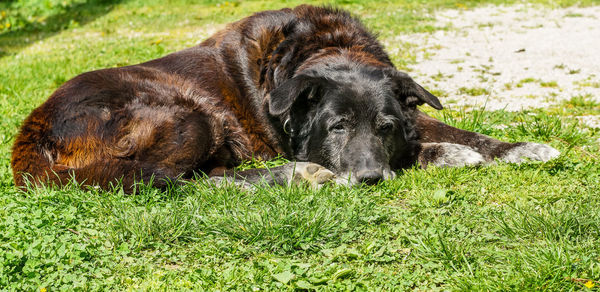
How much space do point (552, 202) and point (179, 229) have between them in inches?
93.1

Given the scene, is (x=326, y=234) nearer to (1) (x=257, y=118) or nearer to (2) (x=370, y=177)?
(2) (x=370, y=177)

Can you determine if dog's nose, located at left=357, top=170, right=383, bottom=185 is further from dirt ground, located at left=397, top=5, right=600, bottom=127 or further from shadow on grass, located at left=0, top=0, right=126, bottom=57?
shadow on grass, located at left=0, top=0, right=126, bottom=57

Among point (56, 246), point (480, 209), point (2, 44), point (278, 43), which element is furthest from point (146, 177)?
point (2, 44)

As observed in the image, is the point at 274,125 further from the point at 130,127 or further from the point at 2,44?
the point at 2,44

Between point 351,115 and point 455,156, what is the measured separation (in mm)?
950

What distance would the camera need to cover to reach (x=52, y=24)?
42.5 ft

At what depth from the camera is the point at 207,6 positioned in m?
13.0

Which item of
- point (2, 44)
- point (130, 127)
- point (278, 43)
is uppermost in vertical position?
point (278, 43)

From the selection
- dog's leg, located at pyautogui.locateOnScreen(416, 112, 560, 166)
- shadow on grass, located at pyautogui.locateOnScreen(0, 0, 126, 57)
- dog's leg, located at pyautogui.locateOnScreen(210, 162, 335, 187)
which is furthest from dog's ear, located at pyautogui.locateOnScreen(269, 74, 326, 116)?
shadow on grass, located at pyautogui.locateOnScreen(0, 0, 126, 57)

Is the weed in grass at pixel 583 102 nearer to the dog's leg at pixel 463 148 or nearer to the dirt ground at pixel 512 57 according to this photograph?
the dirt ground at pixel 512 57

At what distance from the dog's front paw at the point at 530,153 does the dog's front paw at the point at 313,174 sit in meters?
1.49

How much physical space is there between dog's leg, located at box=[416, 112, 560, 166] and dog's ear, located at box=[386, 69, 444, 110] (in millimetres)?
430

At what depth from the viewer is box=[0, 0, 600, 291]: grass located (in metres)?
2.60

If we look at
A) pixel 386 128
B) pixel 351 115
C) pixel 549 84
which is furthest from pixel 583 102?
pixel 351 115
